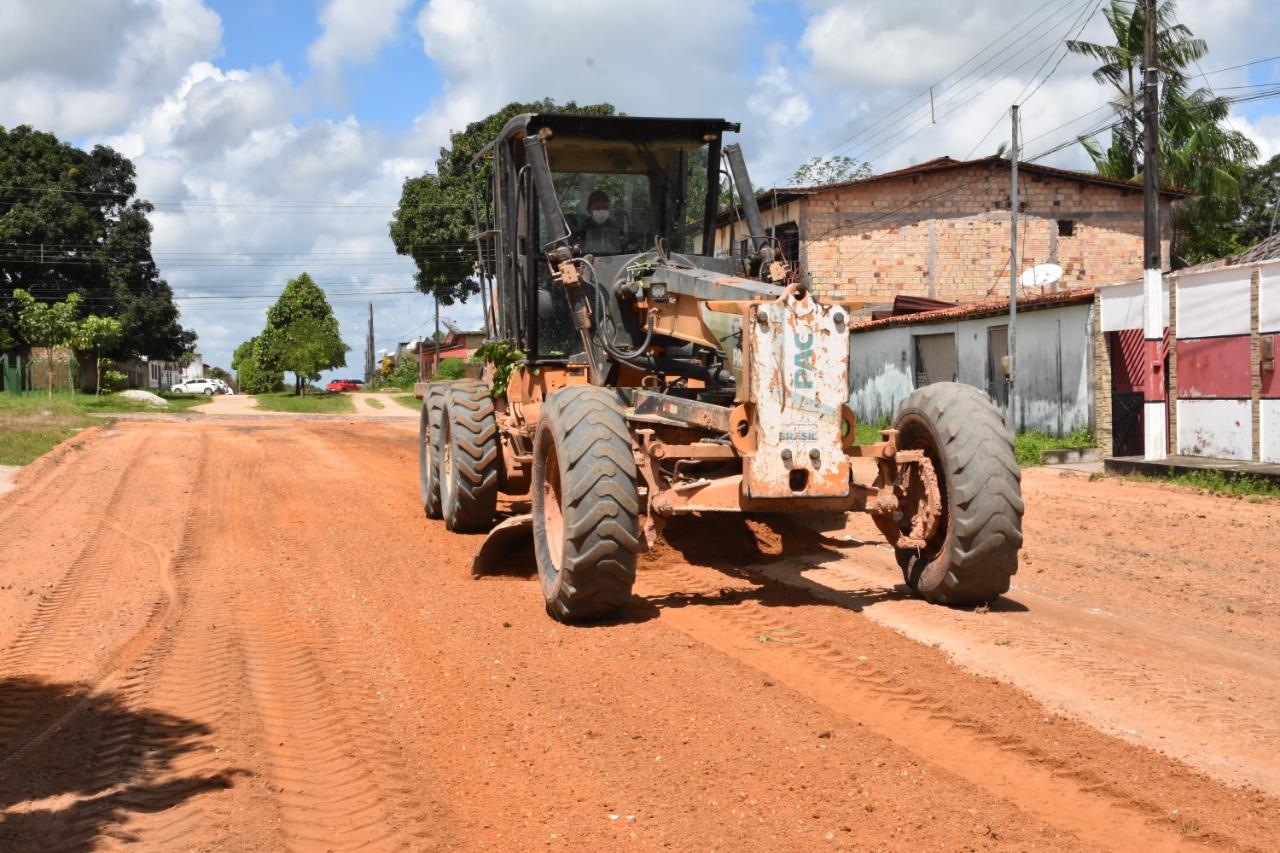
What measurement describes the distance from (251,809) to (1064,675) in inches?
157

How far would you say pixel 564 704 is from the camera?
6.09 metres

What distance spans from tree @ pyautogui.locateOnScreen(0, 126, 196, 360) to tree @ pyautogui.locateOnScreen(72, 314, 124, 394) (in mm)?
3707

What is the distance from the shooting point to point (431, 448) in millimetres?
13422

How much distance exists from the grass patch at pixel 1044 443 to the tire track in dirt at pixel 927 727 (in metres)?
13.9

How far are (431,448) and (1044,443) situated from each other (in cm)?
1336

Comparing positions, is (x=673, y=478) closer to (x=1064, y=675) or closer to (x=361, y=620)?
(x=361, y=620)

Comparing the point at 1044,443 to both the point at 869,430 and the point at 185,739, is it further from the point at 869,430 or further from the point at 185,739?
the point at 185,739

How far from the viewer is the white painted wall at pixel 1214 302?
1822 centimetres

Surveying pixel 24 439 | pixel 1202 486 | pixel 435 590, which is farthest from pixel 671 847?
pixel 24 439

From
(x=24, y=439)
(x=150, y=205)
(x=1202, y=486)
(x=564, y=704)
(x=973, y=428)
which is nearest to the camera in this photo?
(x=564, y=704)

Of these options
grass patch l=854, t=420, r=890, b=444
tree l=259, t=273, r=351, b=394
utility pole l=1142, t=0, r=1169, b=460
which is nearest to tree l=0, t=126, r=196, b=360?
tree l=259, t=273, r=351, b=394

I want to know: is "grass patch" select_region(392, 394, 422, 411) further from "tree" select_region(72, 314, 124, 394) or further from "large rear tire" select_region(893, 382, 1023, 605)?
"large rear tire" select_region(893, 382, 1023, 605)

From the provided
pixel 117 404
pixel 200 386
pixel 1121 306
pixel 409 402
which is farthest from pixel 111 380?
pixel 1121 306

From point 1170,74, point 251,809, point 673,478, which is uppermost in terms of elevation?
Answer: point 1170,74
